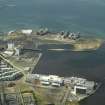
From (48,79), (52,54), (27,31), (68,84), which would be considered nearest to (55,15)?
(27,31)

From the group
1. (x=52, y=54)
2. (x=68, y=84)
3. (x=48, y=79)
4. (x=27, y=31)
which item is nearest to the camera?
(x=68, y=84)

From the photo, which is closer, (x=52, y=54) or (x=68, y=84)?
(x=68, y=84)

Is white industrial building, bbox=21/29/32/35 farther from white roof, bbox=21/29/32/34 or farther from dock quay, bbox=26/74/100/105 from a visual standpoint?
dock quay, bbox=26/74/100/105

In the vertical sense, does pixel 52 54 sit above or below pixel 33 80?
above

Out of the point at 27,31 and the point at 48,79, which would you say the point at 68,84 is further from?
the point at 27,31

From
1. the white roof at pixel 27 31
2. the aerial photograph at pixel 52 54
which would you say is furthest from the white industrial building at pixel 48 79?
the white roof at pixel 27 31

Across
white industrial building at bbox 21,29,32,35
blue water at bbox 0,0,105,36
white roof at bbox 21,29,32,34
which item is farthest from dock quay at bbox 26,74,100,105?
blue water at bbox 0,0,105,36

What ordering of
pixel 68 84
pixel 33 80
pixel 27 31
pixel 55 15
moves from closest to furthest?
pixel 68 84 → pixel 33 80 → pixel 27 31 → pixel 55 15

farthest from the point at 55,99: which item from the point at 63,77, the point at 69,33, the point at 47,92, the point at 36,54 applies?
the point at 69,33
